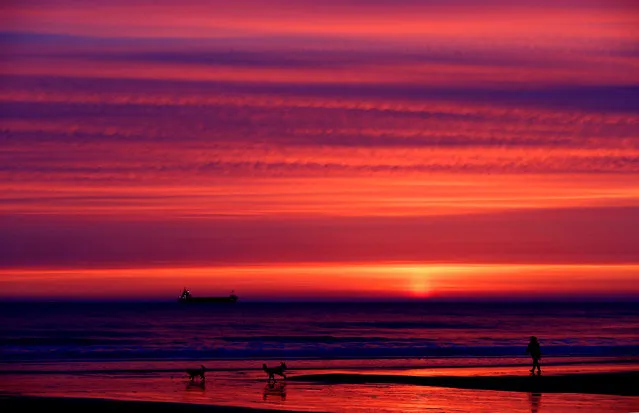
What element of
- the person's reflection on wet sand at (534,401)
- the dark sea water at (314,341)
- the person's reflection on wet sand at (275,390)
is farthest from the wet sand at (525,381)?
the dark sea water at (314,341)

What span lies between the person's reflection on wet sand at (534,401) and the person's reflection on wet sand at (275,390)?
750 centimetres

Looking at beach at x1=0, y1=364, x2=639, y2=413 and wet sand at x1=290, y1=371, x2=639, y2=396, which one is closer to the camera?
beach at x1=0, y1=364, x2=639, y2=413

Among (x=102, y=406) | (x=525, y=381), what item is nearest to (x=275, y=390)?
(x=102, y=406)

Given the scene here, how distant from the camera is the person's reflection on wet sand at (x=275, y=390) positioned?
33344 mm

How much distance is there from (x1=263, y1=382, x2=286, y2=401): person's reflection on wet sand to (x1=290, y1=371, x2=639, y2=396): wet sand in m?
2.14

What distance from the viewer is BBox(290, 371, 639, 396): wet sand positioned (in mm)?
35031

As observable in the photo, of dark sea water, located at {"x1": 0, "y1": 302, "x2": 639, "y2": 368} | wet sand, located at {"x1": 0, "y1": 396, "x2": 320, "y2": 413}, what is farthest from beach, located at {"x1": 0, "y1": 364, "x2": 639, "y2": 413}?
dark sea water, located at {"x1": 0, "y1": 302, "x2": 639, "y2": 368}

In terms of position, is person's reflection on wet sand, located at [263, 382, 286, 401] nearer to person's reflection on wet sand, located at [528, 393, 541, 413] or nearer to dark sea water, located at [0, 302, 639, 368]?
person's reflection on wet sand, located at [528, 393, 541, 413]

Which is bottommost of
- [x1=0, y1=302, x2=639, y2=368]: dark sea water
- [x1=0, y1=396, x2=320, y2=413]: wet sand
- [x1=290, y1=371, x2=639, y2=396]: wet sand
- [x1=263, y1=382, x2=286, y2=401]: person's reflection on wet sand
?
[x1=0, y1=396, x2=320, y2=413]: wet sand

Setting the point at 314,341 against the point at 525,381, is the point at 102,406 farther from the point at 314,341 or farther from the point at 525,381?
the point at 314,341

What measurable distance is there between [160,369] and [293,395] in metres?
12.7

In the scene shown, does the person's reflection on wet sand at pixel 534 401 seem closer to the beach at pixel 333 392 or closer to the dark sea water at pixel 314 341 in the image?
the beach at pixel 333 392

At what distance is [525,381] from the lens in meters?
37.9

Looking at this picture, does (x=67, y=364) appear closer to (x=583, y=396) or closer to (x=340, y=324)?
(x=583, y=396)
